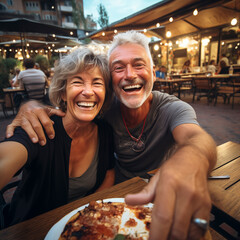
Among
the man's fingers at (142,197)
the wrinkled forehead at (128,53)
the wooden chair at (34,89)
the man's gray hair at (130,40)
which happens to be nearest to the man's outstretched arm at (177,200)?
the man's fingers at (142,197)

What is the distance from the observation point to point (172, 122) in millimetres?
1419

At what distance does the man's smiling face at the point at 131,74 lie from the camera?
1620 millimetres

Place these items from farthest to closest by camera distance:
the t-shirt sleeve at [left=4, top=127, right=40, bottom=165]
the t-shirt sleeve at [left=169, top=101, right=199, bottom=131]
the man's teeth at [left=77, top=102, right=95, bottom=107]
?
the man's teeth at [left=77, top=102, right=95, bottom=107], the t-shirt sleeve at [left=169, top=101, right=199, bottom=131], the t-shirt sleeve at [left=4, top=127, right=40, bottom=165]

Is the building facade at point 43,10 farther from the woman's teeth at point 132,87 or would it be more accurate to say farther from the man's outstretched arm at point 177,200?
the man's outstretched arm at point 177,200

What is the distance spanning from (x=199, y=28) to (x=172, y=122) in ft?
43.9

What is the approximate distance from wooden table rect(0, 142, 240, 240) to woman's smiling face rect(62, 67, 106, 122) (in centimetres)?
62

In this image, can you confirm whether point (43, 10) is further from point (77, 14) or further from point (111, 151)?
point (111, 151)

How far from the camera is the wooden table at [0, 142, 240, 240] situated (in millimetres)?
771

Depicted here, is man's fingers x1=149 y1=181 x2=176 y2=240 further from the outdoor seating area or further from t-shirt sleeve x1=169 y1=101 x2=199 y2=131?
t-shirt sleeve x1=169 y1=101 x2=199 y2=131

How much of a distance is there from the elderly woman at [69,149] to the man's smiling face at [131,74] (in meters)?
0.14

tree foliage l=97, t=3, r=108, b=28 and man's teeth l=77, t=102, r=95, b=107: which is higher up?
tree foliage l=97, t=3, r=108, b=28

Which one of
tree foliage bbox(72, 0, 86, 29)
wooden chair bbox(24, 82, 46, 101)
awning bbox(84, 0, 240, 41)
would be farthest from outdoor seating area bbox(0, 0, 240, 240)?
tree foliage bbox(72, 0, 86, 29)

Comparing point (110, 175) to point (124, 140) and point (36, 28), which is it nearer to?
point (124, 140)

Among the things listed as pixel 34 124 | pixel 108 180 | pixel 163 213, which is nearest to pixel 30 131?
pixel 34 124
